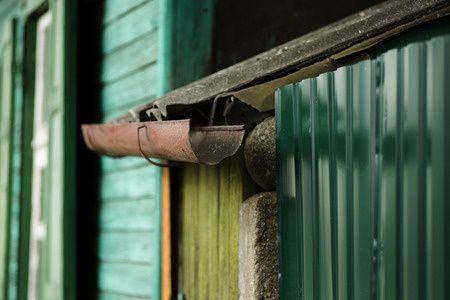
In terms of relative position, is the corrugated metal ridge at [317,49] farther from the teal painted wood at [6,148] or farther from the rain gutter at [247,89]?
the teal painted wood at [6,148]

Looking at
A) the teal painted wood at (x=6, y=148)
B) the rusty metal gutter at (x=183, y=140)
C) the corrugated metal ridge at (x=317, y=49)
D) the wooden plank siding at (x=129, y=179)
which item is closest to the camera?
the corrugated metal ridge at (x=317, y=49)

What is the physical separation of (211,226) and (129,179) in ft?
3.85

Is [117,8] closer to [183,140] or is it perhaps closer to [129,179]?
[129,179]

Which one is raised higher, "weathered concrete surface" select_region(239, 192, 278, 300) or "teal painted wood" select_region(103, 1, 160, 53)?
"teal painted wood" select_region(103, 1, 160, 53)

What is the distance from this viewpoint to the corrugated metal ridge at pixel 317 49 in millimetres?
1739

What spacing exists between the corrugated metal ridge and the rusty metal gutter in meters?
0.12

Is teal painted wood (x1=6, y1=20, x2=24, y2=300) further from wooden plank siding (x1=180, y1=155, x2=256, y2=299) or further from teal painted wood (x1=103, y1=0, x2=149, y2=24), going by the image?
wooden plank siding (x1=180, y1=155, x2=256, y2=299)

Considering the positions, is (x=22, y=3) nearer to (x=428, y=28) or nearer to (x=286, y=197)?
(x=286, y=197)

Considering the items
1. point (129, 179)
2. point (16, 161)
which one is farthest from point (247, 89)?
point (16, 161)

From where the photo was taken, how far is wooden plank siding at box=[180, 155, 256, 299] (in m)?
2.51

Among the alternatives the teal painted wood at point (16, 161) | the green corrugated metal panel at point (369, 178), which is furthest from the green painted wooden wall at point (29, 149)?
the green corrugated metal panel at point (369, 178)

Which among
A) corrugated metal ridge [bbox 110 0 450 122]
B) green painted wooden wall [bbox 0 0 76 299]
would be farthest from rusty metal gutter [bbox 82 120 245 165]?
green painted wooden wall [bbox 0 0 76 299]

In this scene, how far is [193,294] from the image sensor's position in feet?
9.45

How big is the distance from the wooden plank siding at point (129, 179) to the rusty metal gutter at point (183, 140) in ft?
2.50
